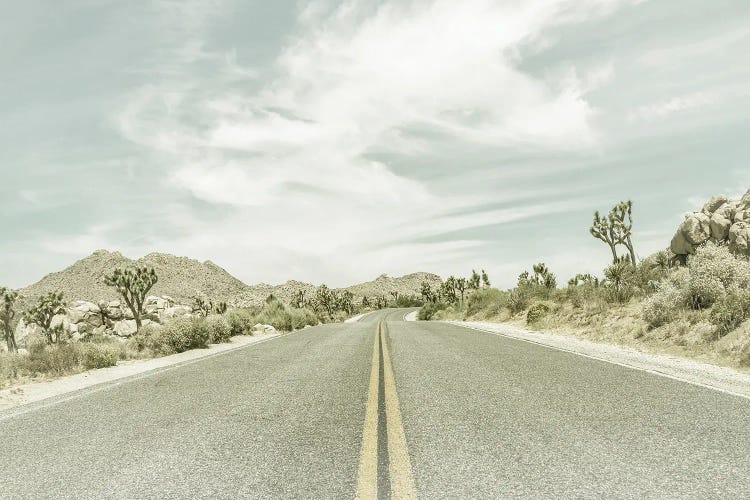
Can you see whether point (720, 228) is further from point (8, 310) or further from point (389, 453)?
point (8, 310)

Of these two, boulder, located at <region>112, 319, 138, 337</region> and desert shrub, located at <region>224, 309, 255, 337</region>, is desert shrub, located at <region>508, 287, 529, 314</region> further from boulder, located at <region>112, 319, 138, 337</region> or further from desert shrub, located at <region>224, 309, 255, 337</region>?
boulder, located at <region>112, 319, 138, 337</region>

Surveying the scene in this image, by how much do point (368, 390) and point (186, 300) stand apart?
10396cm

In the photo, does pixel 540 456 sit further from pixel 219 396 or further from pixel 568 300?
pixel 568 300

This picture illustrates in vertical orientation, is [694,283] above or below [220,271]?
below

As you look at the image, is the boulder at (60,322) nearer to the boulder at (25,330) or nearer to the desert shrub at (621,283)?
the boulder at (25,330)

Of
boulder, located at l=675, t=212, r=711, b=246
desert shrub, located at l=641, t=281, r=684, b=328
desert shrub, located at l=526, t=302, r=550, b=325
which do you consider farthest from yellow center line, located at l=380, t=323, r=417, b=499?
boulder, located at l=675, t=212, r=711, b=246

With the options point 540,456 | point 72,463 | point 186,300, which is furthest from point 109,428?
Result: point 186,300

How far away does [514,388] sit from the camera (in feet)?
24.1

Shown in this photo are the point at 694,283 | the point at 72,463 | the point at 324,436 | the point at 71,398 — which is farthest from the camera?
the point at 694,283

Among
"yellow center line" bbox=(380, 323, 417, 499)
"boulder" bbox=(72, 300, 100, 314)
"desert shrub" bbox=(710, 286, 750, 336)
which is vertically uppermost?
"boulder" bbox=(72, 300, 100, 314)

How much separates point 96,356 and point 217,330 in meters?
7.35

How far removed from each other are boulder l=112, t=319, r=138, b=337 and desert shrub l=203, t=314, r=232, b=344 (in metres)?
41.7

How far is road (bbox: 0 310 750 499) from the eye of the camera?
3.77 m

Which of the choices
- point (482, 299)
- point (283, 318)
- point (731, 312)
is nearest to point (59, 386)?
point (731, 312)
